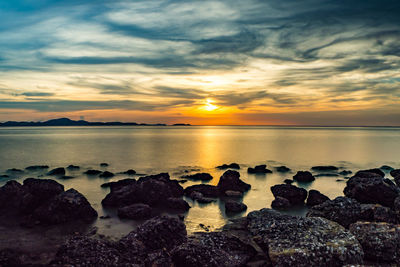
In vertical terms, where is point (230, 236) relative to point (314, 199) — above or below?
above

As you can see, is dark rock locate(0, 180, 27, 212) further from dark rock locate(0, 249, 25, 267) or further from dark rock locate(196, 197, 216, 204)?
dark rock locate(196, 197, 216, 204)

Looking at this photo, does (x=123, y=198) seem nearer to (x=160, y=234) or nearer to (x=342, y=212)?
(x=160, y=234)

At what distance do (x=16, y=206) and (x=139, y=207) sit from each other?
26.3 feet

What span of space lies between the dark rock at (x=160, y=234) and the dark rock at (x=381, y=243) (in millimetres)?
6996

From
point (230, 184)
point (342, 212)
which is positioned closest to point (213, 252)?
point (342, 212)

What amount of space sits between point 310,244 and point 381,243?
2.62 m

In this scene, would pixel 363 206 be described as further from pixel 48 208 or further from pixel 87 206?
pixel 48 208

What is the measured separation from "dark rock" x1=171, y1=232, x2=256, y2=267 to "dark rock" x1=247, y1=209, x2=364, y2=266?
103cm

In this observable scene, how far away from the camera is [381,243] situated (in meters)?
9.88

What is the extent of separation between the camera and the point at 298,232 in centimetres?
1039

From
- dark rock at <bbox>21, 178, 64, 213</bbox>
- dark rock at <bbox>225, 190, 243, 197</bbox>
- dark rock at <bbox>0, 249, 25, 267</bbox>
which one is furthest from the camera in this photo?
dark rock at <bbox>225, 190, 243, 197</bbox>

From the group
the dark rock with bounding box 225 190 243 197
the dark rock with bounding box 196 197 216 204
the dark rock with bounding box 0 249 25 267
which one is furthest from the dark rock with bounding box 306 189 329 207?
the dark rock with bounding box 0 249 25 267

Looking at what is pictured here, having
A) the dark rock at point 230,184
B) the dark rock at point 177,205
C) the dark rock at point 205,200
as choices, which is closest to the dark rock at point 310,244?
the dark rock at point 177,205

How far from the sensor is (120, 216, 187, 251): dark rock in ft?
37.9
